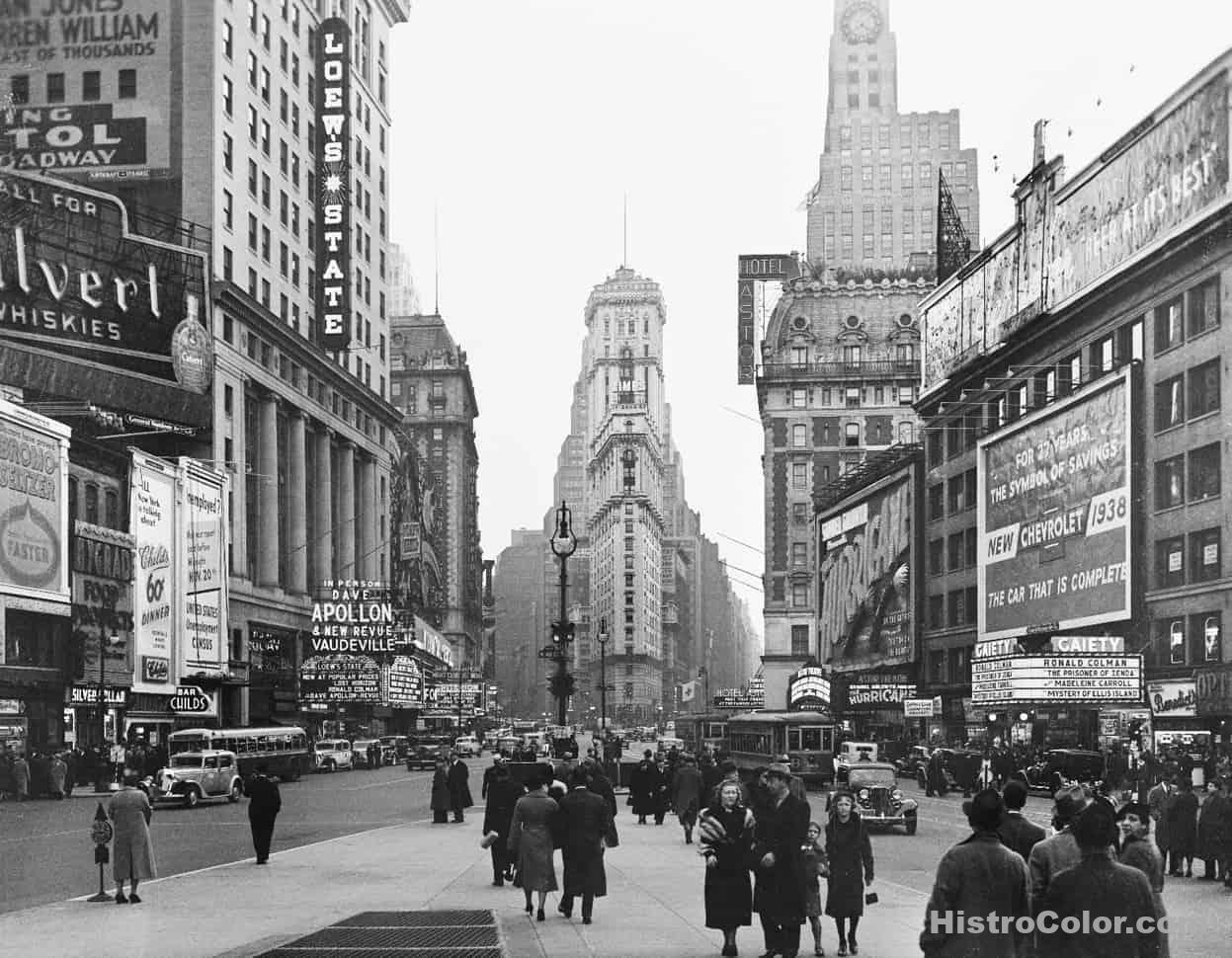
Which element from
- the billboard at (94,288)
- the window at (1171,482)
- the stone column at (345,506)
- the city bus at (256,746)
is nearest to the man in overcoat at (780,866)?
the city bus at (256,746)

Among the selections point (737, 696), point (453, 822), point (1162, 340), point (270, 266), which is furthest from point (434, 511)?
point (453, 822)

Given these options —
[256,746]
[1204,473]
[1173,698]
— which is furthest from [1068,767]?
[256,746]

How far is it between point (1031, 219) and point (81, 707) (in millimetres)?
48653

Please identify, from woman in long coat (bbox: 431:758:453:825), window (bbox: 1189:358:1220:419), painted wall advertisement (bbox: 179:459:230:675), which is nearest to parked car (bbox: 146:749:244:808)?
woman in long coat (bbox: 431:758:453:825)

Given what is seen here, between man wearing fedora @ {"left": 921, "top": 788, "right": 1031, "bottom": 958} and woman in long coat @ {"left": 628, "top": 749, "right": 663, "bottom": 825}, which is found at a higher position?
man wearing fedora @ {"left": 921, "top": 788, "right": 1031, "bottom": 958}

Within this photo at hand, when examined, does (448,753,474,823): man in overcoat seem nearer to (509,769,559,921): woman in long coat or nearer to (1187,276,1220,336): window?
(509,769,559,921): woman in long coat

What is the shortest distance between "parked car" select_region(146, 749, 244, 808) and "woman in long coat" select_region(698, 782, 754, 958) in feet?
119

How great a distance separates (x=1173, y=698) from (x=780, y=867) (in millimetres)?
50628

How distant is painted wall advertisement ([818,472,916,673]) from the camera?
4161 inches

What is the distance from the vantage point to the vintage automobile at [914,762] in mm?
68406

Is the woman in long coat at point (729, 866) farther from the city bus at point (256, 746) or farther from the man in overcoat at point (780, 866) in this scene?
the city bus at point (256, 746)

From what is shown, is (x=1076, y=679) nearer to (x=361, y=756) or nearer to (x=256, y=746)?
(x=256, y=746)

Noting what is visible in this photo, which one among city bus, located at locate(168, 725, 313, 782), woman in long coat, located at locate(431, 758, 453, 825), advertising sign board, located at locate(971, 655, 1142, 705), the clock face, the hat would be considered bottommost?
city bus, located at locate(168, 725, 313, 782)

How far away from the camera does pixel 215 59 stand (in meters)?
90.4
